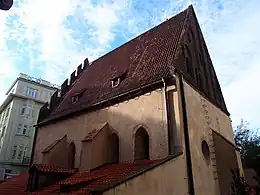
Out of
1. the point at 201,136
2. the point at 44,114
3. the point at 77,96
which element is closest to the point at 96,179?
the point at 201,136

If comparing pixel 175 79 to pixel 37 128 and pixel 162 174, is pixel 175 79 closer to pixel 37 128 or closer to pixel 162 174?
pixel 162 174

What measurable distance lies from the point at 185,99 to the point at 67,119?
23.6ft

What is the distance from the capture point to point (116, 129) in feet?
37.3

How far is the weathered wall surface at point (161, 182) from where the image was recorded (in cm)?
667

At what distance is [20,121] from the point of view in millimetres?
30672

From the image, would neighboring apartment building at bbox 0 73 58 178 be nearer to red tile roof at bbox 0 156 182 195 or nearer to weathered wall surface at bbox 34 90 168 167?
red tile roof at bbox 0 156 182 195

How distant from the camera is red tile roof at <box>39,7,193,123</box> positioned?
459 inches

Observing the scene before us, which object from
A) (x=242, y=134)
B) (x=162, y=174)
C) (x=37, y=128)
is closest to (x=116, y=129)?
(x=162, y=174)

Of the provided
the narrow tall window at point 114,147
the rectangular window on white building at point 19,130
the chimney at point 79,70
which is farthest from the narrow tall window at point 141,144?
the rectangular window on white building at point 19,130

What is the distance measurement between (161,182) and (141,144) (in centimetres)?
304

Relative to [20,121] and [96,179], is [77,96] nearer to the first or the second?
[96,179]

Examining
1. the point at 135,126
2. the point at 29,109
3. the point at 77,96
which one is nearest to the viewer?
the point at 135,126

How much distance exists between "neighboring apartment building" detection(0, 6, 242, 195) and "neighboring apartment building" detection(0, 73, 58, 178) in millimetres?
14020

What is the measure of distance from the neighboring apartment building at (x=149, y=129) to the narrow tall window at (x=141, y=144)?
4 centimetres
